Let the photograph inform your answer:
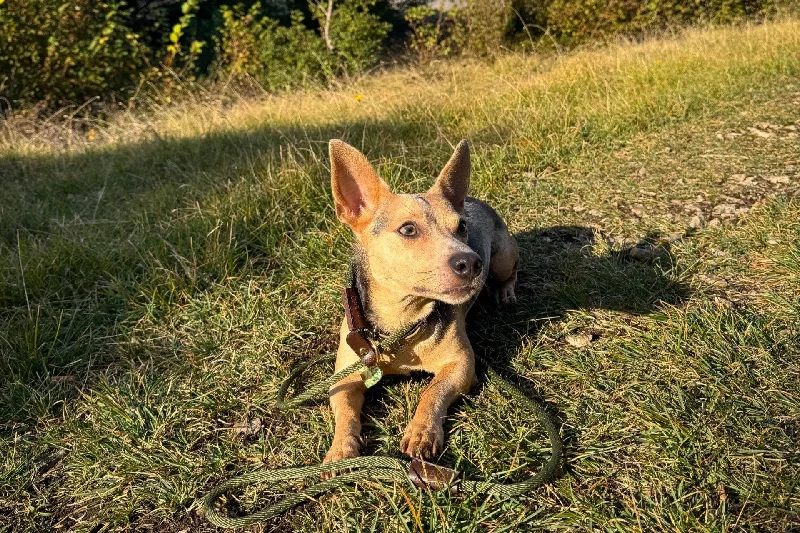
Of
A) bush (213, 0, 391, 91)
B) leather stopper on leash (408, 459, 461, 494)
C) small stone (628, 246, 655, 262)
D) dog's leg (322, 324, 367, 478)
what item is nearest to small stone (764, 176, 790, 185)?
small stone (628, 246, 655, 262)

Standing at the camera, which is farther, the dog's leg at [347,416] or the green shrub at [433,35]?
the green shrub at [433,35]

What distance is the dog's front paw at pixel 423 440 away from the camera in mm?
2385

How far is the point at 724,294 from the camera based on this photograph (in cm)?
337

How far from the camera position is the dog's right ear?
9.31ft

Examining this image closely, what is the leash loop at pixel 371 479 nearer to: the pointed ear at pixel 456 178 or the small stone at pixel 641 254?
the pointed ear at pixel 456 178

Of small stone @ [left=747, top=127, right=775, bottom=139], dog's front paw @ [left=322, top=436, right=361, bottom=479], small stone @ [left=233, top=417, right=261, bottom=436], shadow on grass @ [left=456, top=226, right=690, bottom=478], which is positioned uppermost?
dog's front paw @ [left=322, top=436, right=361, bottom=479]

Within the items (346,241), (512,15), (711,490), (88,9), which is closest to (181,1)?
(88,9)

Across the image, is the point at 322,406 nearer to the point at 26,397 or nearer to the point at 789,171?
the point at 26,397

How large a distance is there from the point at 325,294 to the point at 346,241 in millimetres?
625

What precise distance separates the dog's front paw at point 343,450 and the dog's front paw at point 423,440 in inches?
7.6

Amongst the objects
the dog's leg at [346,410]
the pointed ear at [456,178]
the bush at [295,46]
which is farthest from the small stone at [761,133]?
the bush at [295,46]

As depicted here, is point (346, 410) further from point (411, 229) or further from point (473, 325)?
point (473, 325)

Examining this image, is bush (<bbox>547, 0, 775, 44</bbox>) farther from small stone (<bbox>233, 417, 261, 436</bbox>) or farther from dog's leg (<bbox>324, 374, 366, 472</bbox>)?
small stone (<bbox>233, 417, 261, 436</bbox>)

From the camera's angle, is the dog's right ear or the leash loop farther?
the dog's right ear
